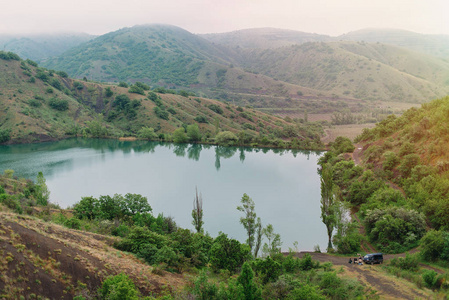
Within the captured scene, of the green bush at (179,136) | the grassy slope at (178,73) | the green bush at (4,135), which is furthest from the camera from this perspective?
the grassy slope at (178,73)

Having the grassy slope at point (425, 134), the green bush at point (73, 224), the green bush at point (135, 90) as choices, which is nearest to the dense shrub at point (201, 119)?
the green bush at point (135, 90)

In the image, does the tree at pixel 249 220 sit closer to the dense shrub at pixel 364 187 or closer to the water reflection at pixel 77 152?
the dense shrub at pixel 364 187

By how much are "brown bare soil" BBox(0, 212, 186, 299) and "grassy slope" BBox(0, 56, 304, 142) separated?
222ft

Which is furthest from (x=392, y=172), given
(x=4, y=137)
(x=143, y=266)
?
(x=4, y=137)

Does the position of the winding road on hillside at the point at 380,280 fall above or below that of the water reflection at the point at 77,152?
below

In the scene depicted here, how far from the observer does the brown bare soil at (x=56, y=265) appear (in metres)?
12.8

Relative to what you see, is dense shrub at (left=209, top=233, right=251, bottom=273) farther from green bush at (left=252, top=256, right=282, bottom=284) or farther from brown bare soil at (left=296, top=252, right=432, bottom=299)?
brown bare soil at (left=296, top=252, right=432, bottom=299)

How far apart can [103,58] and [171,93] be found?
9899cm

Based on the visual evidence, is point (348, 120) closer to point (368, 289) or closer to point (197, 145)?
point (197, 145)

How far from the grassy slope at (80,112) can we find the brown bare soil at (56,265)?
67.7 meters

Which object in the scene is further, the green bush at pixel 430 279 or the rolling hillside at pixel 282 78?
the rolling hillside at pixel 282 78

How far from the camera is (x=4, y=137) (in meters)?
70.7

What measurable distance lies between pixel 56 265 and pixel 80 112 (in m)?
85.6

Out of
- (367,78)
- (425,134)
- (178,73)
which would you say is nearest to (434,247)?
(425,134)
